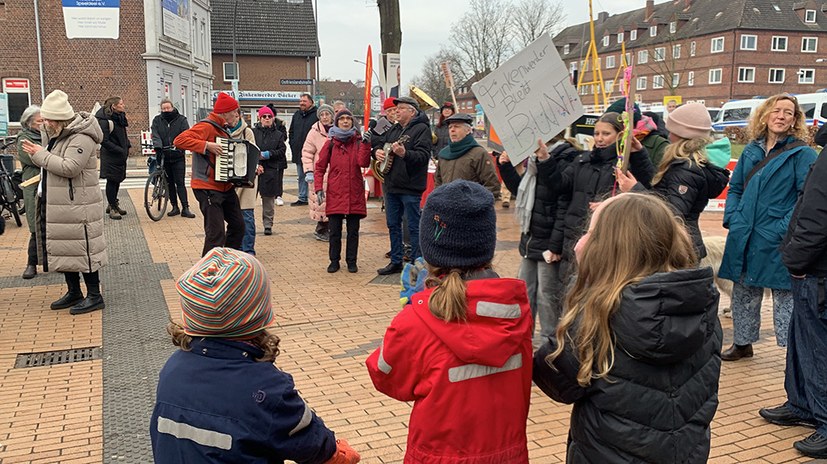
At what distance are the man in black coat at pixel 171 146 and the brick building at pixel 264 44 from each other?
154 ft

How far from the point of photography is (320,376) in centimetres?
516

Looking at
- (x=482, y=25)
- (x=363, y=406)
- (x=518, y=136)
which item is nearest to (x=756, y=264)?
(x=518, y=136)

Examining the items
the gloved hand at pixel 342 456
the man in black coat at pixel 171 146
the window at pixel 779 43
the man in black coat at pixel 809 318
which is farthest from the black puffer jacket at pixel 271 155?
the window at pixel 779 43

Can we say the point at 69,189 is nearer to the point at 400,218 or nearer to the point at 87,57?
the point at 400,218

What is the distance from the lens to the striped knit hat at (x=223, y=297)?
6.93 feet

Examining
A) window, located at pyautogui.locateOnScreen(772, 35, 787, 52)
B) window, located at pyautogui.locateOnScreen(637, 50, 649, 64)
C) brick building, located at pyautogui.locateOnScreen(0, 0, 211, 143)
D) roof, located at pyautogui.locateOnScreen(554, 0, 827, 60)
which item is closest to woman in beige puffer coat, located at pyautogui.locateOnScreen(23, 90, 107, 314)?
brick building, located at pyautogui.locateOnScreen(0, 0, 211, 143)

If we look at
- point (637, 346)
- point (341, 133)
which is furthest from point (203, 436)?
point (341, 133)

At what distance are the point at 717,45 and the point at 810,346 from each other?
71204mm

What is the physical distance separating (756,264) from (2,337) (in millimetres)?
6088

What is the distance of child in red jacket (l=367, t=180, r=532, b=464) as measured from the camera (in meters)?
2.24

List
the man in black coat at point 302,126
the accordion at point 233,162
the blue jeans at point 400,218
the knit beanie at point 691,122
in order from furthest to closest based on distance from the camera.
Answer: the man in black coat at point 302,126
the blue jeans at point 400,218
the accordion at point 233,162
the knit beanie at point 691,122

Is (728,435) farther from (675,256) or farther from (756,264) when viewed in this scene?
(675,256)

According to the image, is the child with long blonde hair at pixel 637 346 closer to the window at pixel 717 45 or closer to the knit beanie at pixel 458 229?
the knit beanie at pixel 458 229

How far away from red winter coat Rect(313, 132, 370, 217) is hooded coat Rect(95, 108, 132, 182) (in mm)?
4506
